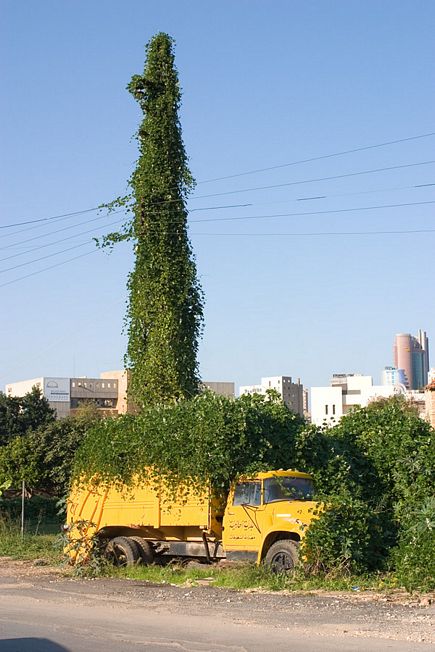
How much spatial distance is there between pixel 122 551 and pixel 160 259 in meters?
11.1

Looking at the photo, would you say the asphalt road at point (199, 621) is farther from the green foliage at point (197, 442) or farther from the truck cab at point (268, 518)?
the green foliage at point (197, 442)

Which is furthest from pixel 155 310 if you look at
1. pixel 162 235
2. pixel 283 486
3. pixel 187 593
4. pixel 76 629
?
pixel 76 629

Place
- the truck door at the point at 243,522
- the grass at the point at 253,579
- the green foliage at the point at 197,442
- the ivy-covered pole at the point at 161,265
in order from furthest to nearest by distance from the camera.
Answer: the ivy-covered pole at the point at 161,265, the green foliage at the point at 197,442, the truck door at the point at 243,522, the grass at the point at 253,579

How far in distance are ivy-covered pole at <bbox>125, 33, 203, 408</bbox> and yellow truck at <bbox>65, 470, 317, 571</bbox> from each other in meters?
7.07

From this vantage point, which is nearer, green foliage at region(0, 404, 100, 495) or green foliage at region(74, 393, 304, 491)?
green foliage at region(74, 393, 304, 491)

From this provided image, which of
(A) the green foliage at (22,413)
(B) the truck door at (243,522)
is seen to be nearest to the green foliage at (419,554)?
(B) the truck door at (243,522)

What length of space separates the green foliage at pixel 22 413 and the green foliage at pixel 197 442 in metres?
55.7

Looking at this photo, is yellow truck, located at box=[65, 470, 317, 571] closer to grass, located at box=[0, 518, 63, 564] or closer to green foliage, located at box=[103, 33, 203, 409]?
grass, located at box=[0, 518, 63, 564]

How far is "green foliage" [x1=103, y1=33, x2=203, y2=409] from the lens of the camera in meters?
28.9

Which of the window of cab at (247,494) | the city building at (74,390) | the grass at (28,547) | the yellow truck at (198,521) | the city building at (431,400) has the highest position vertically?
the city building at (74,390)

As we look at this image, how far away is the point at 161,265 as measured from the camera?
2934 centimetres

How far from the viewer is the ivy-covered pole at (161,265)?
28859 millimetres

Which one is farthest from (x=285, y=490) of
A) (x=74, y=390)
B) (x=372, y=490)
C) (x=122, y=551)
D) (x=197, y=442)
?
(x=74, y=390)

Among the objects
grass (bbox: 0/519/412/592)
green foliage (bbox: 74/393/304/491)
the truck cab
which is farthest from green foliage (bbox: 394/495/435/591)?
green foliage (bbox: 74/393/304/491)
